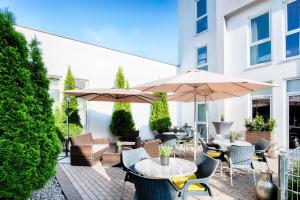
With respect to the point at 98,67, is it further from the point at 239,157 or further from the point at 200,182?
the point at 200,182

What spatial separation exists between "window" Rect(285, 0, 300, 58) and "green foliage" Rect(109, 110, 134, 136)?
23.3 ft

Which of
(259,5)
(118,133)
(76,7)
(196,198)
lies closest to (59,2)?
(76,7)

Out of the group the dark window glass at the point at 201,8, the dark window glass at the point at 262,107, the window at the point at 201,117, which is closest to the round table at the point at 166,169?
the dark window glass at the point at 262,107

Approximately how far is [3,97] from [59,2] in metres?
9.06

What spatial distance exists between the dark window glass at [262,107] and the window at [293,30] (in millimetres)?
1929

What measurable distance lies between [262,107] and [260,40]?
2730 mm

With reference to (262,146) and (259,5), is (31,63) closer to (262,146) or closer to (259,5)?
(262,146)

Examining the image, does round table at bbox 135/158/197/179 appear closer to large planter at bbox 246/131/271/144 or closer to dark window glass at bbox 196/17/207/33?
large planter at bbox 246/131/271/144

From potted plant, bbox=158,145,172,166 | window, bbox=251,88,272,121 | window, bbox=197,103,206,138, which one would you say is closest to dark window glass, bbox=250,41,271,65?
window, bbox=251,88,272,121

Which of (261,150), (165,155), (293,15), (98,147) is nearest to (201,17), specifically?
(293,15)

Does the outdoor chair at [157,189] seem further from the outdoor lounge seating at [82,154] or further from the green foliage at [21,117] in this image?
the outdoor lounge seating at [82,154]

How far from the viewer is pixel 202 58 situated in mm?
11469

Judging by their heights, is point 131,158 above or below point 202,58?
below

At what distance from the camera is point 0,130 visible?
2.68 meters
